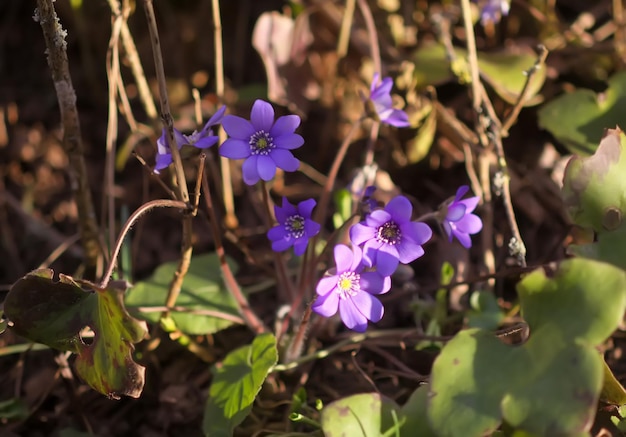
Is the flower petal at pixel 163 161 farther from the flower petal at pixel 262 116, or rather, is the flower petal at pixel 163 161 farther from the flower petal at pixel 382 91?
the flower petal at pixel 382 91

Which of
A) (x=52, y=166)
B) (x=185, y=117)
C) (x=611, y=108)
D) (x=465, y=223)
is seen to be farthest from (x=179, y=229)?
(x=611, y=108)

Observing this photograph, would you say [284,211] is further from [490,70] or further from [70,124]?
[490,70]

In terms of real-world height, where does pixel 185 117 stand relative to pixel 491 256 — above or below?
above

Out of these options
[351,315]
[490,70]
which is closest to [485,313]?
[351,315]

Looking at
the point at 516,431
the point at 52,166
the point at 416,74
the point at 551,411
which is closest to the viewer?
the point at 551,411

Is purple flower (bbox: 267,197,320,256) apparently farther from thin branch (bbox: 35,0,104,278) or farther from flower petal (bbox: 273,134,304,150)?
thin branch (bbox: 35,0,104,278)

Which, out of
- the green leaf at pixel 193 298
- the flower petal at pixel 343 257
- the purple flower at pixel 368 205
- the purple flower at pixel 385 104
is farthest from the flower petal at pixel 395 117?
the green leaf at pixel 193 298

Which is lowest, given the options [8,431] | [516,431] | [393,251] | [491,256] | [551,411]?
[8,431]

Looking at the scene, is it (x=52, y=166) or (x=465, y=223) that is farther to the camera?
(x=52, y=166)

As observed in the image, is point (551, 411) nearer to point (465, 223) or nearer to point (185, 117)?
point (465, 223)
